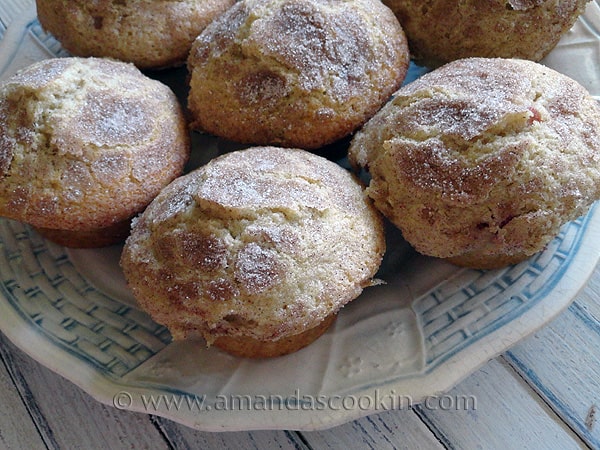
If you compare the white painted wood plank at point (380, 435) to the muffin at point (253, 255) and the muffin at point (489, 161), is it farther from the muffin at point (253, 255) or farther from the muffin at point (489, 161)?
the muffin at point (489, 161)

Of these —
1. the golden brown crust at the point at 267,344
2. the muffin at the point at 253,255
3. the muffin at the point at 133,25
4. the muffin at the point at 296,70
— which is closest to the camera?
the muffin at the point at 253,255

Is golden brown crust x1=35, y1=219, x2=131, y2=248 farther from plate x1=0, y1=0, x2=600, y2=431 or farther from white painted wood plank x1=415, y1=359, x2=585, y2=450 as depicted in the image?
white painted wood plank x1=415, y1=359, x2=585, y2=450

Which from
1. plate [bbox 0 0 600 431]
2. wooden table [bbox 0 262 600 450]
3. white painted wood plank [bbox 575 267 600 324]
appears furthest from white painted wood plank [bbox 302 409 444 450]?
white painted wood plank [bbox 575 267 600 324]

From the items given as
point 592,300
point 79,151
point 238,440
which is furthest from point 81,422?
point 592,300

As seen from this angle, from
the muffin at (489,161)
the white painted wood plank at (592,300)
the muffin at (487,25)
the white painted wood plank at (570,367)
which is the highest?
the muffin at (487,25)

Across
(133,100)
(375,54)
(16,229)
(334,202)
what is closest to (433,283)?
(334,202)

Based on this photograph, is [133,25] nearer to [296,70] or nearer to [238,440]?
[296,70]

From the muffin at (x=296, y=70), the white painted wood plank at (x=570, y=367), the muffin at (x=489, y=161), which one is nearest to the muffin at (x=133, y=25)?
the muffin at (x=296, y=70)
